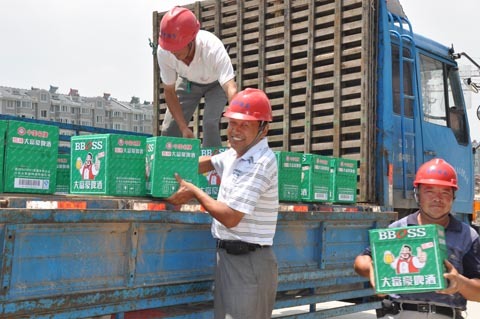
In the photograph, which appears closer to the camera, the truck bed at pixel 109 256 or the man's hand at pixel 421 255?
the man's hand at pixel 421 255

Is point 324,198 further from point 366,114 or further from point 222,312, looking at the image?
point 222,312

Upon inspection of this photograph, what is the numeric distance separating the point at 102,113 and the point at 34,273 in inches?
2714

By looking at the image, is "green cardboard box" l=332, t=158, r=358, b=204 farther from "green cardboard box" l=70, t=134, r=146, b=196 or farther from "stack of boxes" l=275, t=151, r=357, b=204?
"green cardboard box" l=70, t=134, r=146, b=196

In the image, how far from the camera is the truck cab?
6.43 m

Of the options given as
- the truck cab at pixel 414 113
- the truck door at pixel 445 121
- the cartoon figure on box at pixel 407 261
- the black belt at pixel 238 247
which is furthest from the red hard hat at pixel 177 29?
the truck door at pixel 445 121

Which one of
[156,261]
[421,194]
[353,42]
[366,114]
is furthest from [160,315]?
[353,42]

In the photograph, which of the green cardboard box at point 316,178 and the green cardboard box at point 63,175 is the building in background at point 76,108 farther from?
the green cardboard box at point 63,175

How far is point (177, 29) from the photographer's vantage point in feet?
14.0

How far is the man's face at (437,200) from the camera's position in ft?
9.82

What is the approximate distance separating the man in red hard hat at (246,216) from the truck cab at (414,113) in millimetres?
3069

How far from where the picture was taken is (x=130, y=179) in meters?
3.75

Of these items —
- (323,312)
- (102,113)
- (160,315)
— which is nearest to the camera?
(160,315)

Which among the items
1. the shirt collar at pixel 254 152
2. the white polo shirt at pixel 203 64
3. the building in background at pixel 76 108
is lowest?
the shirt collar at pixel 254 152

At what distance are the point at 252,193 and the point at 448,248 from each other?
3.34 ft
